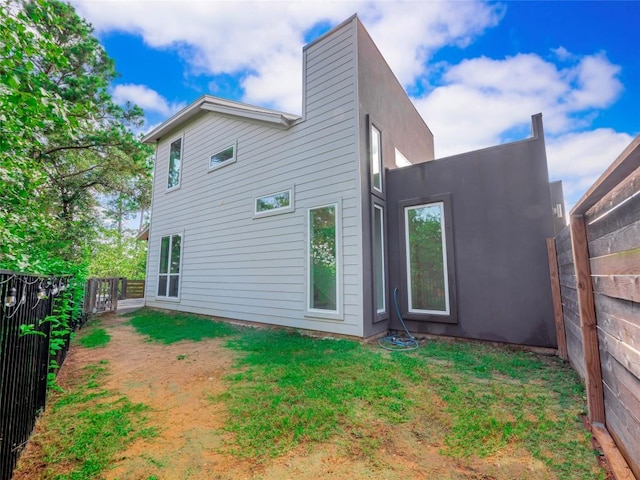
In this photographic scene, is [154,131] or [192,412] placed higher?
[154,131]

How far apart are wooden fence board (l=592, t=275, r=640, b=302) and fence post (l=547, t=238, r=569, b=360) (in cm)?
226

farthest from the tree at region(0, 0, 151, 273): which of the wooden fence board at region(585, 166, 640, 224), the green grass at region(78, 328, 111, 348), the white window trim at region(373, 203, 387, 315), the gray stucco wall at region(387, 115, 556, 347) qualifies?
the gray stucco wall at region(387, 115, 556, 347)

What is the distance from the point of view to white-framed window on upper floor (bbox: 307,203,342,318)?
5.06 metres

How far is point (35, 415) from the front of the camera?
2.24 metres

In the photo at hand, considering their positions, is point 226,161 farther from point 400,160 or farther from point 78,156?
point 78,156

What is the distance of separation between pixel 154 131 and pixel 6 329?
9659mm

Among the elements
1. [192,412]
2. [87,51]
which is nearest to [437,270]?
[192,412]

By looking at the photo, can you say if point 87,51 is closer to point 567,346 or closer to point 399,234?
point 399,234

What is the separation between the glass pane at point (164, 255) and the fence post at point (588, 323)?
30.8 feet

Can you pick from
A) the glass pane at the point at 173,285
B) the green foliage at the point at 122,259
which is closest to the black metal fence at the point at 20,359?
the glass pane at the point at 173,285

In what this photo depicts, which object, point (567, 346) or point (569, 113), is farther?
point (569, 113)

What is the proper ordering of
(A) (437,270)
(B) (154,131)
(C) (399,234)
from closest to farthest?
1. (A) (437,270)
2. (C) (399,234)
3. (B) (154,131)

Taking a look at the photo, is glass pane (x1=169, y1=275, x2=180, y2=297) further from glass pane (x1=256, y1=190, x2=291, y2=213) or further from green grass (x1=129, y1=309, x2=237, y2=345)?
glass pane (x1=256, y1=190, x2=291, y2=213)

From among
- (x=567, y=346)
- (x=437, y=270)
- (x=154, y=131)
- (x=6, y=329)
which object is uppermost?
(x=154, y=131)
